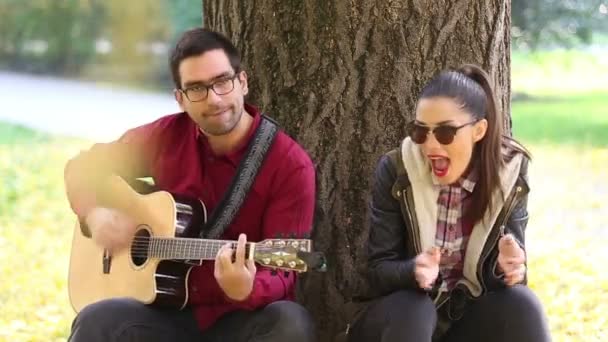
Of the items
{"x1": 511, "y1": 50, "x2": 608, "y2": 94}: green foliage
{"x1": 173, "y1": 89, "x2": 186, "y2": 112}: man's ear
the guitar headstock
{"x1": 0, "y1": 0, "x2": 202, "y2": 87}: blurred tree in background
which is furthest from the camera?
{"x1": 511, "y1": 50, "x2": 608, "y2": 94}: green foliage

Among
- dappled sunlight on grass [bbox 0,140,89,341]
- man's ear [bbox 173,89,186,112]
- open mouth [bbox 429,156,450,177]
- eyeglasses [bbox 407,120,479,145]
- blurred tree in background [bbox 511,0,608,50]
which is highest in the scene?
blurred tree in background [bbox 511,0,608,50]

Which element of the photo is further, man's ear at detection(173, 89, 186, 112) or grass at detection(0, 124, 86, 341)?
grass at detection(0, 124, 86, 341)

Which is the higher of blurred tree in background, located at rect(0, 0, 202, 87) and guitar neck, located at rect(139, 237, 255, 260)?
blurred tree in background, located at rect(0, 0, 202, 87)

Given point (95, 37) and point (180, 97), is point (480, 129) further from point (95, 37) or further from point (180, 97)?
point (95, 37)

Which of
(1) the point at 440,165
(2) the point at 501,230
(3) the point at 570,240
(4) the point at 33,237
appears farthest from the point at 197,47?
(3) the point at 570,240

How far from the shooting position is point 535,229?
7.10 metres

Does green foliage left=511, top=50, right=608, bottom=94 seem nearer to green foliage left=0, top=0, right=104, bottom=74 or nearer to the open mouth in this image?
green foliage left=0, top=0, right=104, bottom=74

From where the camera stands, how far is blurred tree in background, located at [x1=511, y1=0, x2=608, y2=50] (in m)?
12.5

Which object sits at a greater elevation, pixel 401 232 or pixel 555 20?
pixel 555 20

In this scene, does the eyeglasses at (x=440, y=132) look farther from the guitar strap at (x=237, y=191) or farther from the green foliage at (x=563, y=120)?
the green foliage at (x=563, y=120)

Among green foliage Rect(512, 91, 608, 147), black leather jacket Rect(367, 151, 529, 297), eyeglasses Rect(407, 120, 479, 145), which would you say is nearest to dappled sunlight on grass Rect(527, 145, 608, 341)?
green foliage Rect(512, 91, 608, 147)

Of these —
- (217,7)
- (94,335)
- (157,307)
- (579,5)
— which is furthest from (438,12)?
(579,5)

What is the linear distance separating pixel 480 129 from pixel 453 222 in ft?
1.02

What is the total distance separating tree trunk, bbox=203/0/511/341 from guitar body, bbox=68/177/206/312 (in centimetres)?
60
